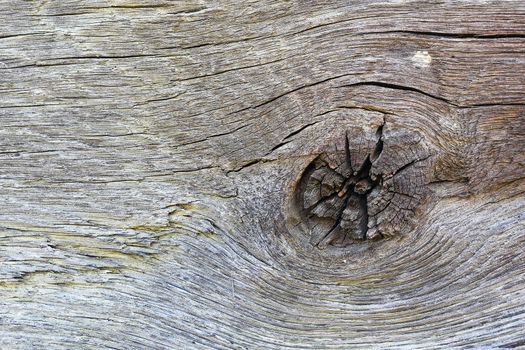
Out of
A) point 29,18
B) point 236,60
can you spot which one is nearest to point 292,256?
point 236,60

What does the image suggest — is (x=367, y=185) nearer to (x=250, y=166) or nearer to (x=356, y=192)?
(x=356, y=192)

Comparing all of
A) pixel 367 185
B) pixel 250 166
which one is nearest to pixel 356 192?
pixel 367 185

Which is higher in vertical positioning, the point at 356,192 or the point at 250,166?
the point at 250,166

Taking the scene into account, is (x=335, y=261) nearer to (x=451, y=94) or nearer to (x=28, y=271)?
(x=451, y=94)

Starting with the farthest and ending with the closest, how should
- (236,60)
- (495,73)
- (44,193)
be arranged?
(44,193) → (236,60) → (495,73)
